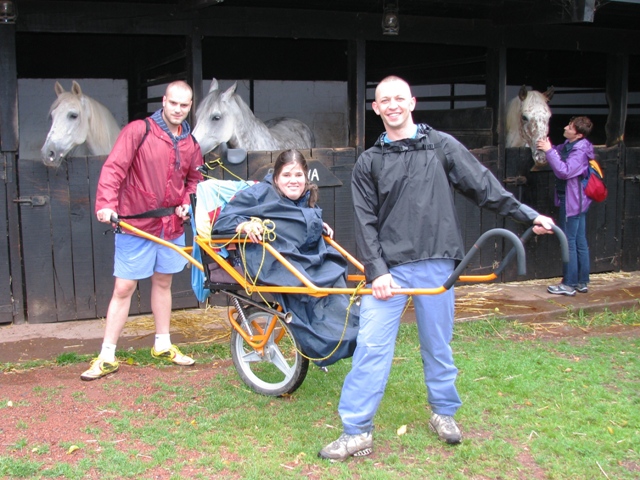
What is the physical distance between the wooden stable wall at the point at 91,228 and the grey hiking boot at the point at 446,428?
3043 mm

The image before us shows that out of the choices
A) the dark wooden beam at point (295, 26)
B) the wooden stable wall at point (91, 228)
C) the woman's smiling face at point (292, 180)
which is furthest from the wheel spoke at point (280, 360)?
the dark wooden beam at point (295, 26)

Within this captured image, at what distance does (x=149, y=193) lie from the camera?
444 cm

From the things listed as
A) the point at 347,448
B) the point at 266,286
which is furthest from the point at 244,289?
the point at 347,448

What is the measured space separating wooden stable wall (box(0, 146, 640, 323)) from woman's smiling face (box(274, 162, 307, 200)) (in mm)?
2114

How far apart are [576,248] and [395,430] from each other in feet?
12.3

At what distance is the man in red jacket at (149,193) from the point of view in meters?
4.32

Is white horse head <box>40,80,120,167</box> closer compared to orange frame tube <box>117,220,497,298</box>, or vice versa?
orange frame tube <box>117,220,497,298</box>

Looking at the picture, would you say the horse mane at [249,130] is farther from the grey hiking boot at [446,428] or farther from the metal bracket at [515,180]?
the grey hiking boot at [446,428]

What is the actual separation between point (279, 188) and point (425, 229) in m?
1.00

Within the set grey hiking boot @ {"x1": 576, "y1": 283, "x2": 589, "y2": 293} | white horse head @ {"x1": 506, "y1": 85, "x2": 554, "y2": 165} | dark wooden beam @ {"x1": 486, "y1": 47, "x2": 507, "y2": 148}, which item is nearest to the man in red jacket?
dark wooden beam @ {"x1": 486, "y1": 47, "x2": 507, "y2": 148}

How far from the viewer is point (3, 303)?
5.50 m

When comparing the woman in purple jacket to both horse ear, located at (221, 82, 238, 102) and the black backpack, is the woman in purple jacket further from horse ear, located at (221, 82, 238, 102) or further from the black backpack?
the black backpack

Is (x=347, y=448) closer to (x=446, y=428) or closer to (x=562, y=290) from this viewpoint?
(x=446, y=428)

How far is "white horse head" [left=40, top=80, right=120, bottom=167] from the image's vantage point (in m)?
5.34
